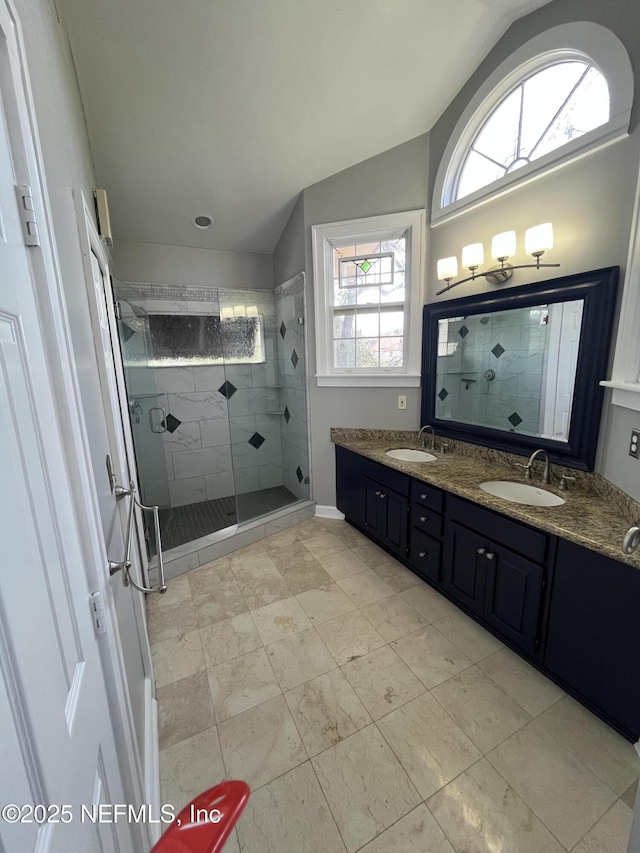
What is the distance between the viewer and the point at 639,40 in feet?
4.62

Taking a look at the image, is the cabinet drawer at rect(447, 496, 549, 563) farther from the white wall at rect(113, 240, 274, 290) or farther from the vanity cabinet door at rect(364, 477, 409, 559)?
the white wall at rect(113, 240, 274, 290)

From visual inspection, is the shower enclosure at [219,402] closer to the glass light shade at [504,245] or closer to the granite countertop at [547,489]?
the granite countertop at [547,489]

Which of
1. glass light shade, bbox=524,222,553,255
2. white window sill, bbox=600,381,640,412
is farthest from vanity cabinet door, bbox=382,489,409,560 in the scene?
glass light shade, bbox=524,222,553,255

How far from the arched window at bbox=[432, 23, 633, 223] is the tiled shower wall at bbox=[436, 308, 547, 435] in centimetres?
76

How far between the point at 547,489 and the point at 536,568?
48 cm

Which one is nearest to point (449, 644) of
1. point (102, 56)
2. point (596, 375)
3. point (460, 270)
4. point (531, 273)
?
point (596, 375)

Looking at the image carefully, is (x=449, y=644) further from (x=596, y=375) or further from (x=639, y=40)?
(x=639, y=40)

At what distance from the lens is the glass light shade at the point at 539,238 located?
5.79 feet

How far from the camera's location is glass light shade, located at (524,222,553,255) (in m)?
1.76

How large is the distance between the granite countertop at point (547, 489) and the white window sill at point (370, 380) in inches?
20.4

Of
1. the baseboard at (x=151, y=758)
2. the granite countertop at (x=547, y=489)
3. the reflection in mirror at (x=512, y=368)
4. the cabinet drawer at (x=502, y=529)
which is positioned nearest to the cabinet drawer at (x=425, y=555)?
the cabinet drawer at (x=502, y=529)

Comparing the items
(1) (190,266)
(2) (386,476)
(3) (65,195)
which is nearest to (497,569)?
(2) (386,476)

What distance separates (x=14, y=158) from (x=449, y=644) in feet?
7.77

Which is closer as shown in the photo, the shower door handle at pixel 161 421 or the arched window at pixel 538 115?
the arched window at pixel 538 115
